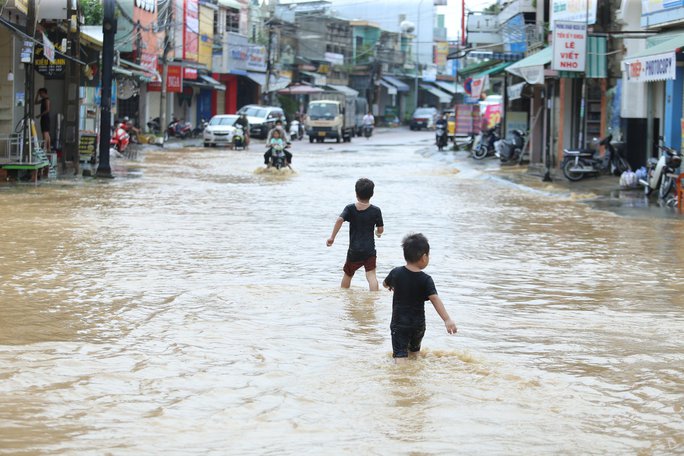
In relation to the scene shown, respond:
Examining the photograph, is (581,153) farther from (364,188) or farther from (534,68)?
(364,188)

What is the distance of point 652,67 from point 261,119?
36.6 m

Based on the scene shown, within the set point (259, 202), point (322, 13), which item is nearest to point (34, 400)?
point (259, 202)

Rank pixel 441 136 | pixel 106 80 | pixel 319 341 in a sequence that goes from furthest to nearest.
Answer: pixel 441 136 < pixel 106 80 < pixel 319 341

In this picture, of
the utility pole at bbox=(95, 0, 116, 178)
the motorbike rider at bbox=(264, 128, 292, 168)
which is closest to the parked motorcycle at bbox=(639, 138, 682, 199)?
the motorbike rider at bbox=(264, 128, 292, 168)

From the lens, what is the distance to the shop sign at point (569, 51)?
Answer: 26.6 metres

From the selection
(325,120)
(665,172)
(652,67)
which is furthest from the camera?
(325,120)

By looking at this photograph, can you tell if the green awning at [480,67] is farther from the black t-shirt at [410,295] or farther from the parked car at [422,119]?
the black t-shirt at [410,295]

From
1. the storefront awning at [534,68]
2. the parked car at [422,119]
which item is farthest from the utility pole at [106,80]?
the parked car at [422,119]

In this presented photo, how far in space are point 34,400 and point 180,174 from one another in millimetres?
23043

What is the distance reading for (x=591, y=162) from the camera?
90.1 ft

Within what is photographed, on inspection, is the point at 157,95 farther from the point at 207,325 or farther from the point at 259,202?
the point at 207,325

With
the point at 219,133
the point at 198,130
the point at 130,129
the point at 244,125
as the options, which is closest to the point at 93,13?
the point at 130,129

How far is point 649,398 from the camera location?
22.6ft

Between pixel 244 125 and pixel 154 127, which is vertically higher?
pixel 244 125
